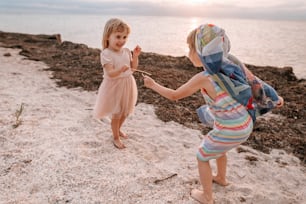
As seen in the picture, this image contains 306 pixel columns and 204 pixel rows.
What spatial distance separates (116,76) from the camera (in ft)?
11.4

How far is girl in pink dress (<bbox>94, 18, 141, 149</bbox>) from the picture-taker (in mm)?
3437

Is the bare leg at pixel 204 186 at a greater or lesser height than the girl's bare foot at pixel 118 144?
greater

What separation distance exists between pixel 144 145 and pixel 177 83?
295cm

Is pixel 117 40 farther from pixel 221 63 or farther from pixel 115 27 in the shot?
pixel 221 63

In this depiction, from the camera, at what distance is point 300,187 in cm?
332

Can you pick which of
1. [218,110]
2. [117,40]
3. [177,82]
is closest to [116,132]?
[117,40]

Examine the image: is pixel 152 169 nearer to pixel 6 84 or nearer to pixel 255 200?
pixel 255 200

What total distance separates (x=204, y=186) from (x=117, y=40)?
1711 mm

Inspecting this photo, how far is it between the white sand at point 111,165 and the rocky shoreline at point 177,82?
309 millimetres

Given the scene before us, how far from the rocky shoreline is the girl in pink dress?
129 centimetres

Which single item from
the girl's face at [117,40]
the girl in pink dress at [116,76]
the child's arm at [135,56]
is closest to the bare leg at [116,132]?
the girl in pink dress at [116,76]

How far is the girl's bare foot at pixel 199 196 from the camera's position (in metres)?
2.88

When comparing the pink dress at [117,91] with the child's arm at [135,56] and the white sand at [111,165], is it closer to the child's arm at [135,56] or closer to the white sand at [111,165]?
the child's arm at [135,56]

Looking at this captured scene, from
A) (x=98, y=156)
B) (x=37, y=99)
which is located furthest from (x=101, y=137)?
(x=37, y=99)
